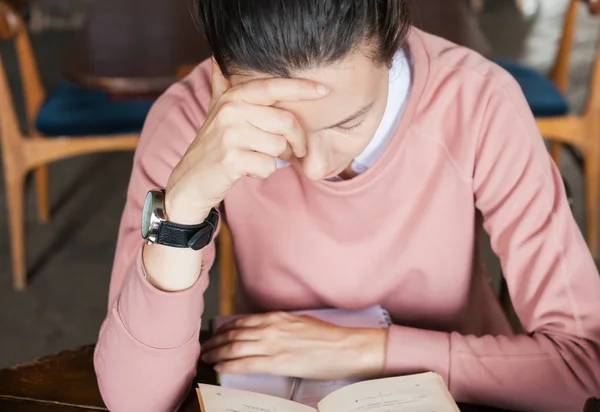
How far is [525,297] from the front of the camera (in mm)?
1055

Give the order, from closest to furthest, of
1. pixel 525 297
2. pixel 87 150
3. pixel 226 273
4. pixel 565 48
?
pixel 525 297
pixel 226 273
pixel 87 150
pixel 565 48

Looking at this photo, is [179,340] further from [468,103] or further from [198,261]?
[468,103]

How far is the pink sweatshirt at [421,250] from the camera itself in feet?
3.21

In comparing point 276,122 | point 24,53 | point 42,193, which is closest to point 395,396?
point 276,122

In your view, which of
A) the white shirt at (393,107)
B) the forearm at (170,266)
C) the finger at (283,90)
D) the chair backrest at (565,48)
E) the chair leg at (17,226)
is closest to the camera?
the finger at (283,90)

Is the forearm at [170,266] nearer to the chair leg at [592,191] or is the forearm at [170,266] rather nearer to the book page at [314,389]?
the book page at [314,389]

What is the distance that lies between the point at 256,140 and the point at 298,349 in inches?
11.6

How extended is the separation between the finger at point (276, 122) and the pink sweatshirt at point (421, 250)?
8.5 inches

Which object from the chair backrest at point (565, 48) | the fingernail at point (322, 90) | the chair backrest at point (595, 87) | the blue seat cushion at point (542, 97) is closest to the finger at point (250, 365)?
the fingernail at point (322, 90)

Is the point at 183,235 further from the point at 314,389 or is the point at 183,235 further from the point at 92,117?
the point at 92,117

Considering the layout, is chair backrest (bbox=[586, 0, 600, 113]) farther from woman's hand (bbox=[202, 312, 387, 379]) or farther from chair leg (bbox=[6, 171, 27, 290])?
chair leg (bbox=[6, 171, 27, 290])

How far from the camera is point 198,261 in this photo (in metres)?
0.98

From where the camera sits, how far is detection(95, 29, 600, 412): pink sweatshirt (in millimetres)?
978

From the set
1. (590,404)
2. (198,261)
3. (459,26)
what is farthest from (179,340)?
(459,26)
